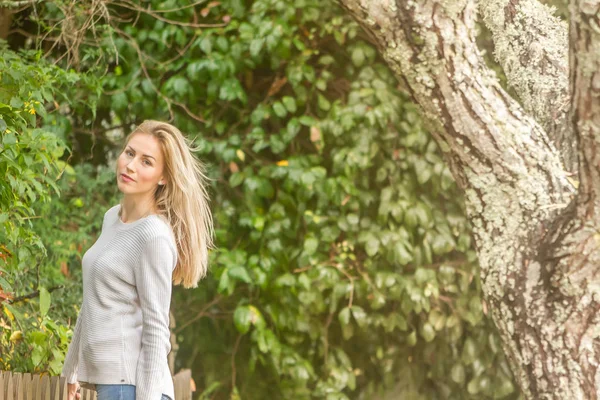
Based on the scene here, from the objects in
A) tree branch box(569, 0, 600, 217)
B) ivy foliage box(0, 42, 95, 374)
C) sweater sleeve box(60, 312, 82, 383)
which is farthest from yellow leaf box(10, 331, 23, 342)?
tree branch box(569, 0, 600, 217)

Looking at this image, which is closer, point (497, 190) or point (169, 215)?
point (169, 215)

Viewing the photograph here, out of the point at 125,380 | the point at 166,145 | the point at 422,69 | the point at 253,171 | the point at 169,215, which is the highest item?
the point at 422,69

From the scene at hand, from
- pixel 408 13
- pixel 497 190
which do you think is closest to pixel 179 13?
pixel 408 13

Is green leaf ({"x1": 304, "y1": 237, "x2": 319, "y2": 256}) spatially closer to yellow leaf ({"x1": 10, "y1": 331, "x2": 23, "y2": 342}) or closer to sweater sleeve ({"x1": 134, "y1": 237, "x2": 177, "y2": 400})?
yellow leaf ({"x1": 10, "y1": 331, "x2": 23, "y2": 342})

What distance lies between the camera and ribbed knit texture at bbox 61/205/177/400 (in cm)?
190

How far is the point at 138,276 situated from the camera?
6.30 feet

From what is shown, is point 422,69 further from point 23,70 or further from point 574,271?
point 23,70

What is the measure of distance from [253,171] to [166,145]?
2.16 meters

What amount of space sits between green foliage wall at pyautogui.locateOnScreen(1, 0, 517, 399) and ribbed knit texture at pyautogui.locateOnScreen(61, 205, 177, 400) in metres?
1.99

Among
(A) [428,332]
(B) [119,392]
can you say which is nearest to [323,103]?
(A) [428,332]

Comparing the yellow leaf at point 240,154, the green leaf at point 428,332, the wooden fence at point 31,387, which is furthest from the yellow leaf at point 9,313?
the green leaf at point 428,332

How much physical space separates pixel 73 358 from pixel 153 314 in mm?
339

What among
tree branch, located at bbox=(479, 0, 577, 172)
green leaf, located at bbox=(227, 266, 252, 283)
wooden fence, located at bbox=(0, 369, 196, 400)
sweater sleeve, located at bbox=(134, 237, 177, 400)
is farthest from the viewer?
green leaf, located at bbox=(227, 266, 252, 283)

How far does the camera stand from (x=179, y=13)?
425 cm
